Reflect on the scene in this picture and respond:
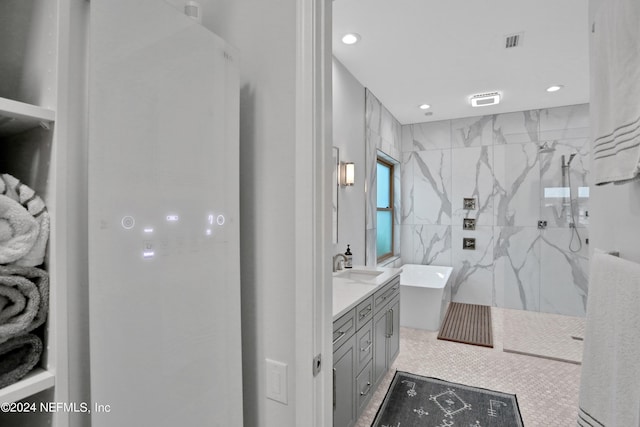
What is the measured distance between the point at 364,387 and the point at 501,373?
4.77 feet

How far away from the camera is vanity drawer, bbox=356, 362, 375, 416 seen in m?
2.10

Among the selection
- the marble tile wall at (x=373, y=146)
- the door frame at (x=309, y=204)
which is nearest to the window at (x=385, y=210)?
the marble tile wall at (x=373, y=146)

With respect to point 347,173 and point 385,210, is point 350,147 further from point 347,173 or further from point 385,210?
point 385,210

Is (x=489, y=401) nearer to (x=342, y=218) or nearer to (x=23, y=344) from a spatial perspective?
(x=342, y=218)

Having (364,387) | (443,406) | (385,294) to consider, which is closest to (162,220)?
(364,387)

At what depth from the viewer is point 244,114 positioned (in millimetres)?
1016

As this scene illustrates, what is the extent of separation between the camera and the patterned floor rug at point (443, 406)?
2189 mm

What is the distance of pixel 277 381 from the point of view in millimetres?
953

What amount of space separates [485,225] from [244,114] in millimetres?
4726

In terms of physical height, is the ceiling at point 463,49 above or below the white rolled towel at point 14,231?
above

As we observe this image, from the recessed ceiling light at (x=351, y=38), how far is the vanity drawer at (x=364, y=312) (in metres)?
2.08

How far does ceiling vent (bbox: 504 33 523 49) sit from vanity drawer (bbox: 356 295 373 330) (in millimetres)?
2383

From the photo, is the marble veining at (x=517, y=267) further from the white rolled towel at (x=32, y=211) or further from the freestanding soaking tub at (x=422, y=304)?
the white rolled towel at (x=32, y=211)

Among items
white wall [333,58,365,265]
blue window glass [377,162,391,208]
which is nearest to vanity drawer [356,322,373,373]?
white wall [333,58,365,265]
